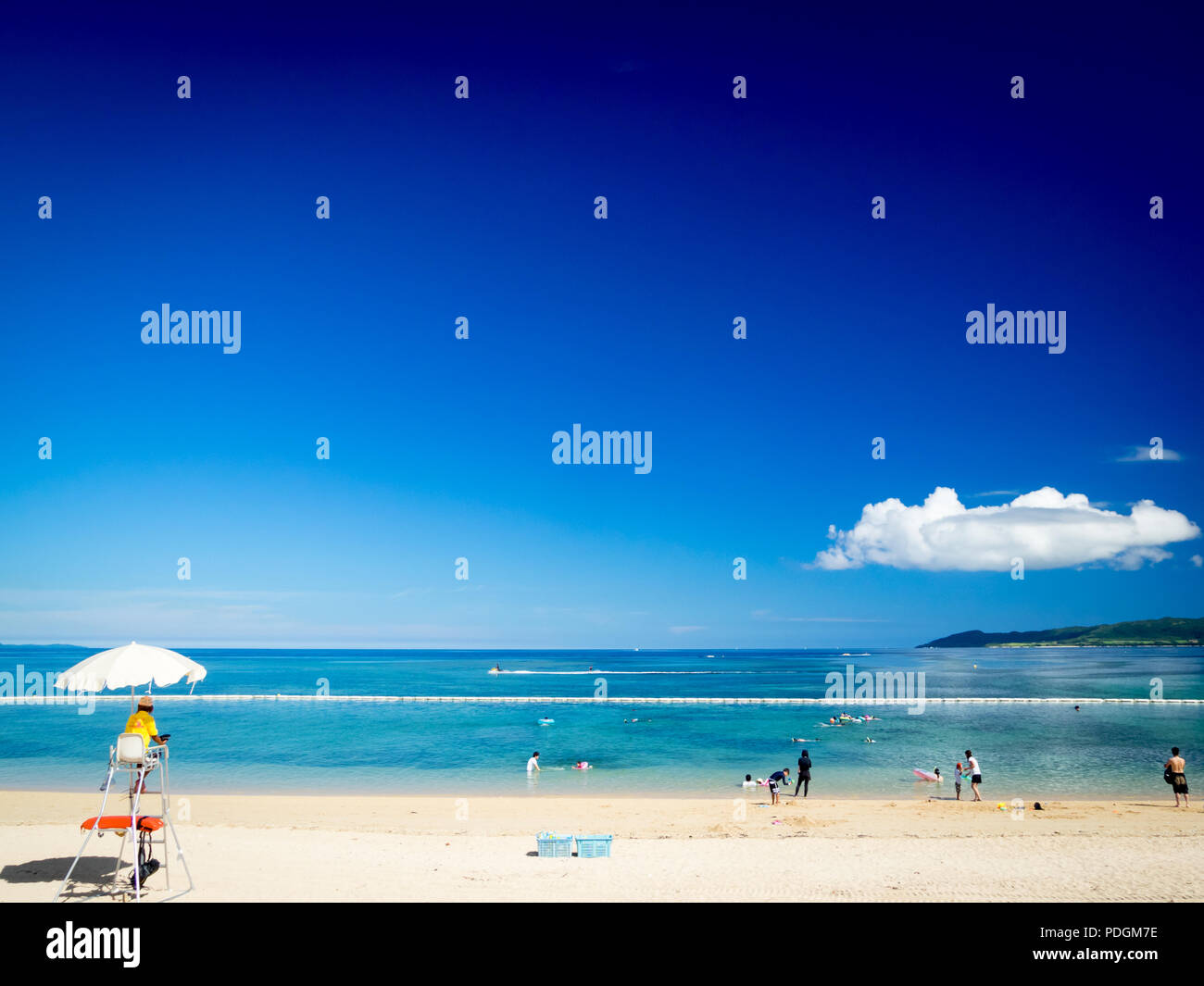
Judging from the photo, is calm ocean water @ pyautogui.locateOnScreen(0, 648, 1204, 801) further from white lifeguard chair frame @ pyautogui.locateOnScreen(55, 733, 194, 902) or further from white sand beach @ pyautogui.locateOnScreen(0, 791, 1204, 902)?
white lifeguard chair frame @ pyautogui.locateOnScreen(55, 733, 194, 902)

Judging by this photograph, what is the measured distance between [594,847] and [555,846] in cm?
74

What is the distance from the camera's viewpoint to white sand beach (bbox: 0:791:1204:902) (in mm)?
11484

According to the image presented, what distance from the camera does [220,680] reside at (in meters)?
111

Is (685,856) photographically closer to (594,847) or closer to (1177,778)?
(594,847)

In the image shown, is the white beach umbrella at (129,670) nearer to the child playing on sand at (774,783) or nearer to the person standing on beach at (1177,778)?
the child playing on sand at (774,783)

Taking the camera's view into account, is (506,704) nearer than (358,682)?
Yes

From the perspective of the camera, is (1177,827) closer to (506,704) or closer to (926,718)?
(926,718)

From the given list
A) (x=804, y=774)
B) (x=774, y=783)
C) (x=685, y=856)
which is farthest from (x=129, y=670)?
(x=804, y=774)

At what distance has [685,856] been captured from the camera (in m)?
14.3

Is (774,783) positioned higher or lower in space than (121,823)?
lower

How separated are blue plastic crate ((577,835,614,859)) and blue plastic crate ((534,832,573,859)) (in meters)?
0.23
